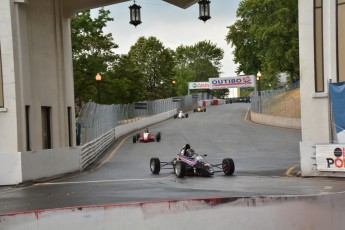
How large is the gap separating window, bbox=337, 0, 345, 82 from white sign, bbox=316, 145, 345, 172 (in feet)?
6.89

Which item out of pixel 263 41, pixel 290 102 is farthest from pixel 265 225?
pixel 263 41

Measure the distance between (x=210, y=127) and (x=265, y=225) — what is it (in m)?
41.2

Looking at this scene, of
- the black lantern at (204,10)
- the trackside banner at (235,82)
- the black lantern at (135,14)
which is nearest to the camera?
the black lantern at (204,10)

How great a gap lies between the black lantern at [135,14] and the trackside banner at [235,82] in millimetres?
72258

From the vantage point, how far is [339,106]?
17.1 m

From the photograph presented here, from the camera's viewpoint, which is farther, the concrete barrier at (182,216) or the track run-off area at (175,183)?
the track run-off area at (175,183)

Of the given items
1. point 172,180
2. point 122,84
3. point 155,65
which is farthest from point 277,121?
point 155,65

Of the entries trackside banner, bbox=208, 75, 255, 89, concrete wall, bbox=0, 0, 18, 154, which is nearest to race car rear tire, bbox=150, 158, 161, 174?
concrete wall, bbox=0, 0, 18, 154

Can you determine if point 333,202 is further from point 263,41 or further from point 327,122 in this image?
→ point 263,41

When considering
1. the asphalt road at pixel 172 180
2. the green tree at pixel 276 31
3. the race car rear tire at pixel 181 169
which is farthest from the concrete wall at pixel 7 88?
the green tree at pixel 276 31

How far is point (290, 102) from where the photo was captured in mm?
47250

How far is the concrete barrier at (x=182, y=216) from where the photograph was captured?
27.2 feet

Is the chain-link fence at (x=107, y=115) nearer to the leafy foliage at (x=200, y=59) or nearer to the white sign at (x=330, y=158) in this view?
the white sign at (x=330, y=158)

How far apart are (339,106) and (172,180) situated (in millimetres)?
5564
